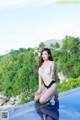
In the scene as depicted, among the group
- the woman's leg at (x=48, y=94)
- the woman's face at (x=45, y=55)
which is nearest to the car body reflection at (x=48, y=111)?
the woman's leg at (x=48, y=94)

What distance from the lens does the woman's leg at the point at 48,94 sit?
2.06 meters

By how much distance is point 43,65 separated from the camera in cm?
226

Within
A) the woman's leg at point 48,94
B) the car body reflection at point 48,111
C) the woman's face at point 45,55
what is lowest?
the car body reflection at point 48,111

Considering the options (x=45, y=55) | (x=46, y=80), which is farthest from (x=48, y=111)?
(x=45, y=55)

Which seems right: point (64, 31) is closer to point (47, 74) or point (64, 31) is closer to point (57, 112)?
point (47, 74)

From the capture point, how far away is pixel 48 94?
2068 millimetres

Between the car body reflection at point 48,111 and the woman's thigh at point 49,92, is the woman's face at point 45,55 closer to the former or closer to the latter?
the woman's thigh at point 49,92

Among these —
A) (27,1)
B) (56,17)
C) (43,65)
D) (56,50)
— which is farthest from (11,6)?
(43,65)

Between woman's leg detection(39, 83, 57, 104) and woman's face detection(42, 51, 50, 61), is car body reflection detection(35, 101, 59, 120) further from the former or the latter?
woman's face detection(42, 51, 50, 61)

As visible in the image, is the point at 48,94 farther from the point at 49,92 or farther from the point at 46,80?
the point at 46,80

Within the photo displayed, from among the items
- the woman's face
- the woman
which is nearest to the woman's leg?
the woman

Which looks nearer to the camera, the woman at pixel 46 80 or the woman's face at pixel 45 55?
the woman at pixel 46 80

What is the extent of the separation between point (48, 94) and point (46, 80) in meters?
0.14

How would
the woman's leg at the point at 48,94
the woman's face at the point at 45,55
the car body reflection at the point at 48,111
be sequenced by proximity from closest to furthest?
the car body reflection at the point at 48,111
the woman's leg at the point at 48,94
the woman's face at the point at 45,55
